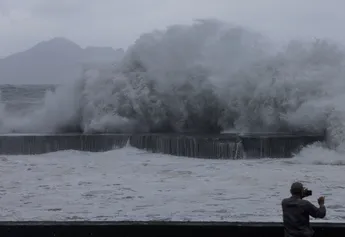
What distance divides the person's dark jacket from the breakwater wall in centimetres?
818

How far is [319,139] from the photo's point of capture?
12.9m

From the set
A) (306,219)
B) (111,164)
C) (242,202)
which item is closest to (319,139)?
(111,164)

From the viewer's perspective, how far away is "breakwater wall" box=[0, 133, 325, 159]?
1239 cm

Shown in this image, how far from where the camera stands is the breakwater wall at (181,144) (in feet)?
40.7

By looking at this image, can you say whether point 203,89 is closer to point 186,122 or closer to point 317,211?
point 186,122
